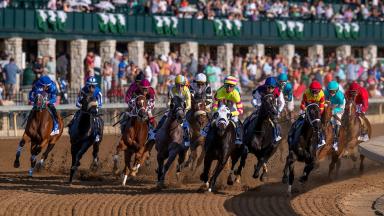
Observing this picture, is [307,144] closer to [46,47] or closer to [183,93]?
[183,93]

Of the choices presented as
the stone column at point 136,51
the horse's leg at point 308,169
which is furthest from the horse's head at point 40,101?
the stone column at point 136,51

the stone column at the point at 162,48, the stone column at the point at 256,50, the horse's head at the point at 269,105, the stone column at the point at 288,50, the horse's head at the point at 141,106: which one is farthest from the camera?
the stone column at the point at 288,50

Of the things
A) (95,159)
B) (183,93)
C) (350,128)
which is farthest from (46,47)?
(183,93)

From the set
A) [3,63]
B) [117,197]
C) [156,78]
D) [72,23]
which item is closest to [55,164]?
[117,197]

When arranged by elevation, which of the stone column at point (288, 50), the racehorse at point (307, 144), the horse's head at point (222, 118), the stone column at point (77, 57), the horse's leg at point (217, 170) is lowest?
the horse's leg at point (217, 170)

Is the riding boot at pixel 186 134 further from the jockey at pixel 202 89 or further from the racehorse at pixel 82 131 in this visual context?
the racehorse at pixel 82 131

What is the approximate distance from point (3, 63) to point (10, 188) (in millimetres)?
10878

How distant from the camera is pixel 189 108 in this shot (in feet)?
53.9

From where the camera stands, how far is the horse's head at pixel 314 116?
14.8 m

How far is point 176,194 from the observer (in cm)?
1467

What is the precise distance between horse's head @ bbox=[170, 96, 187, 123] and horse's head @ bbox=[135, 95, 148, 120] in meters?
0.62

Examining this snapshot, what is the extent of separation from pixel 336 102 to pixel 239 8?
1702cm

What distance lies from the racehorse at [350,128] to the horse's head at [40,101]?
190 inches

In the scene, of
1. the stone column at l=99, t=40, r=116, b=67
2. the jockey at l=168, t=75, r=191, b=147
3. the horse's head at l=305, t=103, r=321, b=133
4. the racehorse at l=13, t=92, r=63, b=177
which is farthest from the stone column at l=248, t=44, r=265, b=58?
the horse's head at l=305, t=103, r=321, b=133
